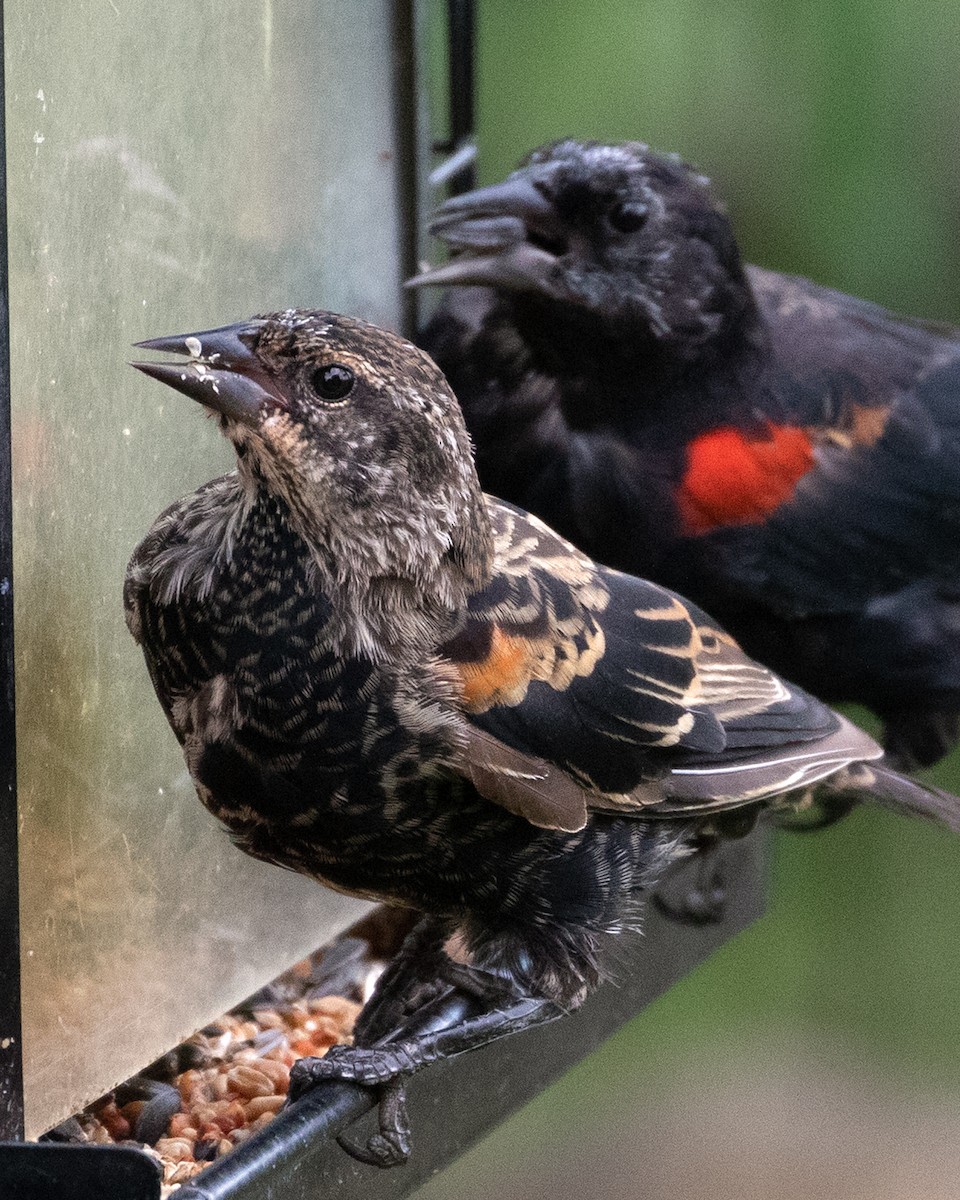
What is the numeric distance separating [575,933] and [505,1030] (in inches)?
5.2

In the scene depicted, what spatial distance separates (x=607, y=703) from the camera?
1920 millimetres

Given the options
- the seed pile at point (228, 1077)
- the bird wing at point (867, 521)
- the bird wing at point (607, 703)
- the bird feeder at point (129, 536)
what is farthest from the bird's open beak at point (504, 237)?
the seed pile at point (228, 1077)

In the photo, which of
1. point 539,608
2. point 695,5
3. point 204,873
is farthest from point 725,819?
point 695,5

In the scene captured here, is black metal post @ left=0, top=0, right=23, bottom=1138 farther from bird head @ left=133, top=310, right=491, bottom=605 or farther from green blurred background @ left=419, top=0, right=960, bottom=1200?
green blurred background @ left=419, top=0, right=960, bottom=1200

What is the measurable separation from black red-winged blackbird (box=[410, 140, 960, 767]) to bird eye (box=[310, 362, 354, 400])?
1.15m

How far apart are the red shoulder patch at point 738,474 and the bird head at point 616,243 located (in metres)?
0.18

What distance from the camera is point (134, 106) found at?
186 cm

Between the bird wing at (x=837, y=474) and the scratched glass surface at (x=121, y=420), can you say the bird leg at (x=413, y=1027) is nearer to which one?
the scratched glass surface at (x=121, y=420)

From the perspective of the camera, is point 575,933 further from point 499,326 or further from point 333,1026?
point 499,326

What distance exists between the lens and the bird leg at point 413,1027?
5.82 ft

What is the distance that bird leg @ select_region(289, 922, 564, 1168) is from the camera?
1.77 m

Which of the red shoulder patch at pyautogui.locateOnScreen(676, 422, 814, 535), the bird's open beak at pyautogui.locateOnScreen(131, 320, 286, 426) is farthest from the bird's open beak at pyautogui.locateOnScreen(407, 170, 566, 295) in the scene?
the bird's open beak at pyautogui.locateOnScreen(131, 320, 286, 426)

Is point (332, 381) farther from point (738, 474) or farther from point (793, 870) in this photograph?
point (793, 870)

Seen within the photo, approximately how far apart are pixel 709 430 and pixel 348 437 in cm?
138
